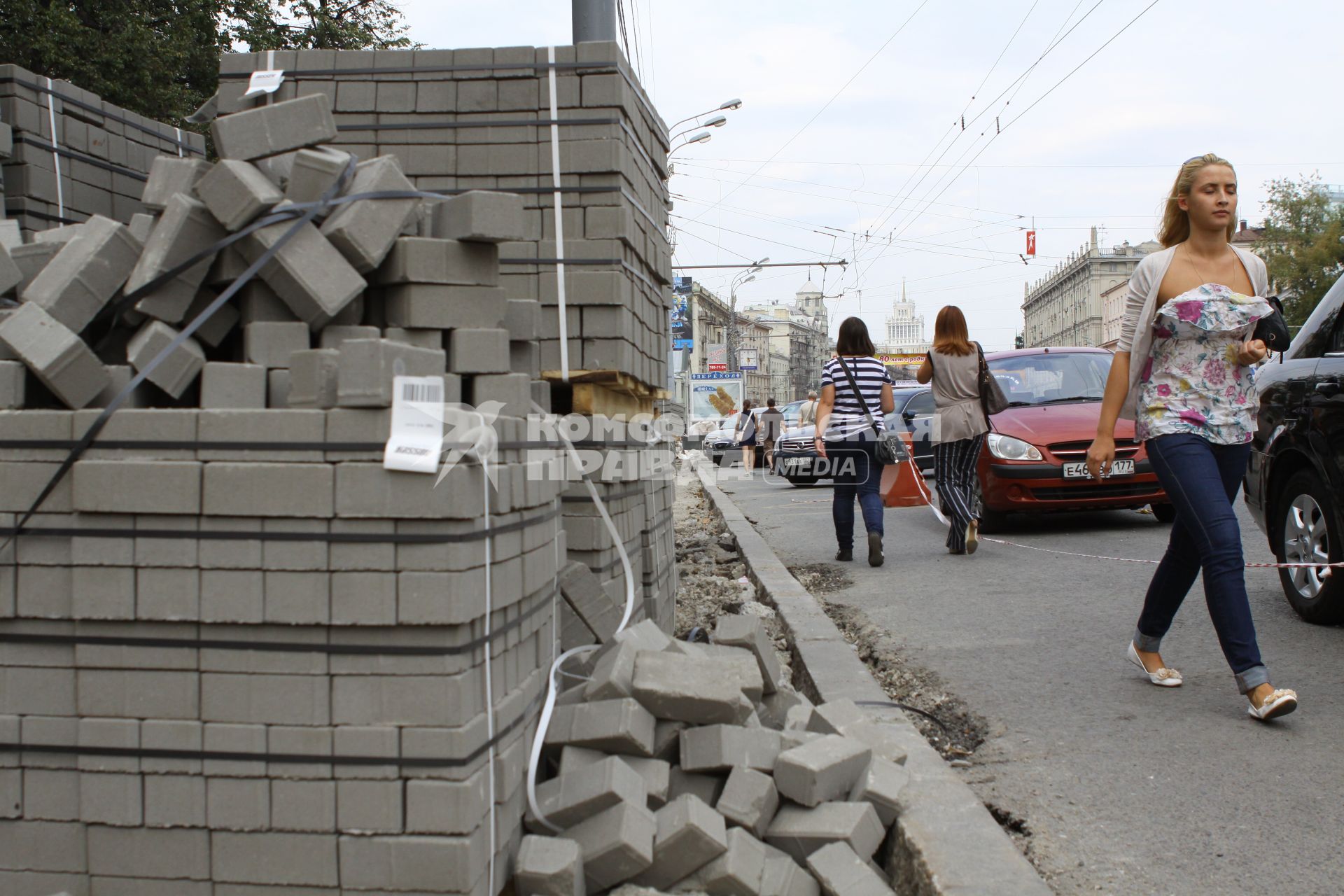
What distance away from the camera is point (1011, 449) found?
374 inches

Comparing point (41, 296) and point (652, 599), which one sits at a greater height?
point (41, 296)

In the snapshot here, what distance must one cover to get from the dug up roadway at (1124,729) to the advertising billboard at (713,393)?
41857mm

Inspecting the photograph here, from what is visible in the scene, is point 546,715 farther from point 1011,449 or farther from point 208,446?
point 1011,449

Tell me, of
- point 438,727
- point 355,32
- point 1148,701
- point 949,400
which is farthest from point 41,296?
point 355,32

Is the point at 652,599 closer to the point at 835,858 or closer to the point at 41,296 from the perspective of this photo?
the point at 835,858

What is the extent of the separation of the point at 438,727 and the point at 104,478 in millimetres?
940

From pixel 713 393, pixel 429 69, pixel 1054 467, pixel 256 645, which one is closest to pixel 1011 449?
pixel 1054 467

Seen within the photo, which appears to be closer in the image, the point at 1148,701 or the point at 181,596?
the point at 181,596

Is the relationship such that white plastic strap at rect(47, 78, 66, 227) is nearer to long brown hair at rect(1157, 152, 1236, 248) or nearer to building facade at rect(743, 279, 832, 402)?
long brown hair at rect(1157, 152, 1236, 248)

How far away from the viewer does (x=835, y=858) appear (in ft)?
9.07

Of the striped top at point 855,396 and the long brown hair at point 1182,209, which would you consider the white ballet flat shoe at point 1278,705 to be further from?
the striped top at point 855,396

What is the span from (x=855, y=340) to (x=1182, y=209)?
13.2 feet

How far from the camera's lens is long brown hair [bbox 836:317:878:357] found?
27.7ft

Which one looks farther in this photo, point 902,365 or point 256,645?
point 902,365
